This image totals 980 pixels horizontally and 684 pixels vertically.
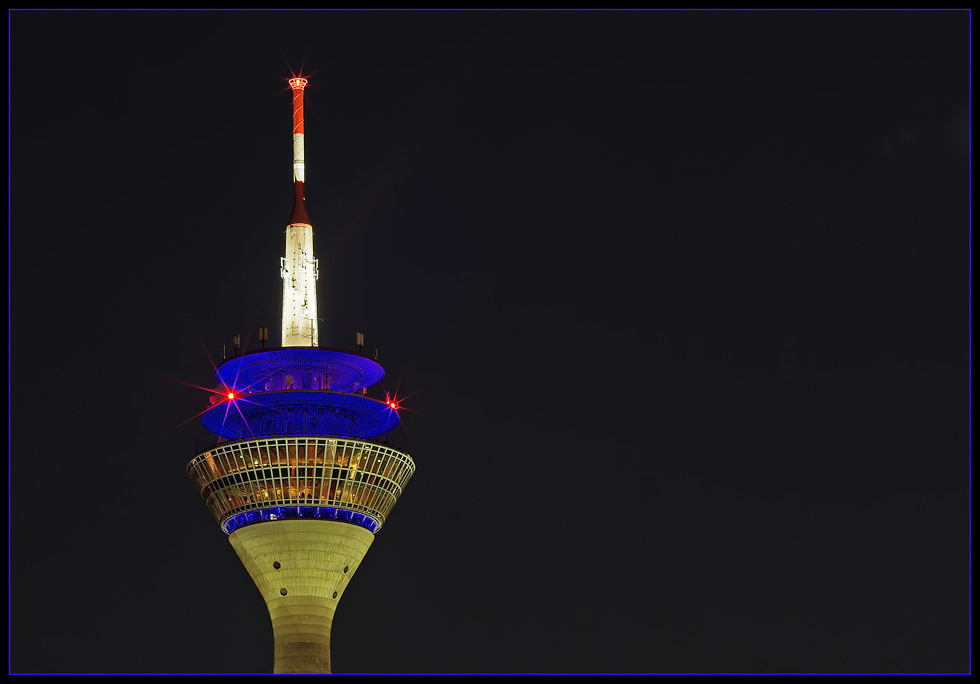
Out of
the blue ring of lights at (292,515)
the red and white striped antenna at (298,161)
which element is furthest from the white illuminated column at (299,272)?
the blue ring of lights at (292,515)

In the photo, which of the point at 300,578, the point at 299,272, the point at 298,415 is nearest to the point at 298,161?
the point at 299,272

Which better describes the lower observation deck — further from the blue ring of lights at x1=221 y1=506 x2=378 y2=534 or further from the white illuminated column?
the white illuminated column

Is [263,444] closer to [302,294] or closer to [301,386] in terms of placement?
[301,386]

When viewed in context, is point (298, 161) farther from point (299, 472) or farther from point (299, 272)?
point (299, 472)

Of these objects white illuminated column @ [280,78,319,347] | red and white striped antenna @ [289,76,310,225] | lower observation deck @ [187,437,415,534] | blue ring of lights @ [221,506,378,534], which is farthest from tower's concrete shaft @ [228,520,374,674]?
red and white striped antenna @ [289,76,310,225]

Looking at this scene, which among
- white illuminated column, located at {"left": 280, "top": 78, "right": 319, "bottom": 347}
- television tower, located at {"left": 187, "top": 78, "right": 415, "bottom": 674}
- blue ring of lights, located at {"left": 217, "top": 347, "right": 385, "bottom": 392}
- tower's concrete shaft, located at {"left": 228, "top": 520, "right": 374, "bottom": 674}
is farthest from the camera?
white illuminated column, located at {"left": 280, "top": 78, "right": 319, "bottom": 347}

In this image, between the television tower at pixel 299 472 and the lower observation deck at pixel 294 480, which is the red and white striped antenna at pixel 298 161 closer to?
the television tower at pixel 299 472
